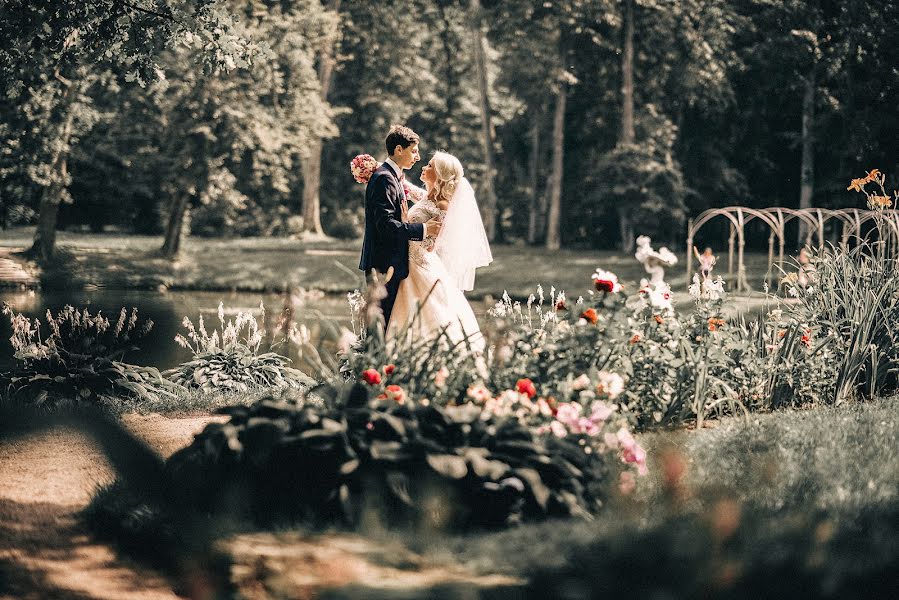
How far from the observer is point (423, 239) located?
8125mm

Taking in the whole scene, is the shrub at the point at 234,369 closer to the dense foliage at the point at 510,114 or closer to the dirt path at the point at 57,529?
the dirt path at the point at 57,529

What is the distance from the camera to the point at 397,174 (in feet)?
25.8

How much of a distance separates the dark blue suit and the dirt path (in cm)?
209

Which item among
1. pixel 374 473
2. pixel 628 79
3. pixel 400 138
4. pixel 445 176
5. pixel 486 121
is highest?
pixel 628 79

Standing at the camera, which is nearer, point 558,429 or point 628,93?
point 558,429

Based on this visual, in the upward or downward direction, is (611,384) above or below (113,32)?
below

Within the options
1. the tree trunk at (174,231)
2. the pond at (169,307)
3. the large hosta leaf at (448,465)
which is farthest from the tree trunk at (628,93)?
the large hosta leaf at (448,465)

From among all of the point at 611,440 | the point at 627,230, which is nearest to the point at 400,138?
the point at 611,440

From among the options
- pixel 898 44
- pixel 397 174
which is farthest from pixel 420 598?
pixel 898 44

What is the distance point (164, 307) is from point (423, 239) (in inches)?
509

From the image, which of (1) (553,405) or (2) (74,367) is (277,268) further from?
(1) (553,405)

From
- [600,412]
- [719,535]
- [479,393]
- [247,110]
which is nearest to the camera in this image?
[719,535]

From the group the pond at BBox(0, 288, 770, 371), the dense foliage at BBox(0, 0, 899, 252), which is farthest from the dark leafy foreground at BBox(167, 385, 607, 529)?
the dense foliage at BBox(0, 0, 899, 252)

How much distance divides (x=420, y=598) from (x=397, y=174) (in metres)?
4.90
